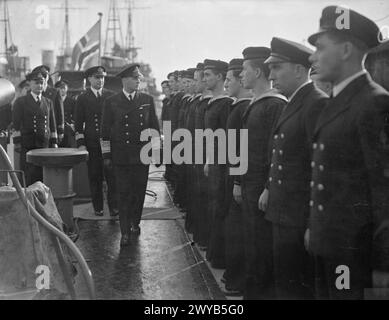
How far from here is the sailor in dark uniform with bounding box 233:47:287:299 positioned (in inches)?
139

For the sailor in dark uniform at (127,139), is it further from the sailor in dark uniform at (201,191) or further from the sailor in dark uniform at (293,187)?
the sailor in dark uniform at (293,187)

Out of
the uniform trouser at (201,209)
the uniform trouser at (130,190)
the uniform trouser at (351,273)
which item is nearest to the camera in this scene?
the uniform trouser at (351,273)

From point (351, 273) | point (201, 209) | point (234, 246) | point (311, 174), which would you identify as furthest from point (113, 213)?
point (351, 273)

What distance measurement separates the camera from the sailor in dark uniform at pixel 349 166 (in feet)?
7.57

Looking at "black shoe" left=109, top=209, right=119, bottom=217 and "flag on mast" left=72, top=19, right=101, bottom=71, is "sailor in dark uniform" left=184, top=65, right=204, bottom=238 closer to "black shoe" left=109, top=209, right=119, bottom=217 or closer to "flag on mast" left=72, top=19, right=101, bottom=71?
"black shoe" left=109, top=209, right=119, bottom=217

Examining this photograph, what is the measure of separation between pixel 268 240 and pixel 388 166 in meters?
1.45

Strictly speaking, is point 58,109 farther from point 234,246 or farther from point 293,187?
point 293,187

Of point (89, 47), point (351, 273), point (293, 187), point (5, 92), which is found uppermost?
point (89, 47)

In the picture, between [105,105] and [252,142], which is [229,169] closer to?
[252,142]

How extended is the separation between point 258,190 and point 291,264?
72 centimetres

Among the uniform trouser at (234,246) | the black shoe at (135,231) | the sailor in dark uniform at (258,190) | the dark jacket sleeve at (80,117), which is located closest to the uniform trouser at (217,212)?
the uniform trouser at (234,246)

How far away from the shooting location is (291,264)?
3025mm

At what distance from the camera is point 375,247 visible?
7.58 feet

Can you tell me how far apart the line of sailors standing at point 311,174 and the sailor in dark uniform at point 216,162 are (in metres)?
0.02
